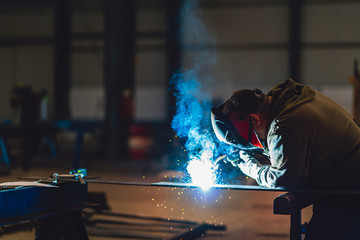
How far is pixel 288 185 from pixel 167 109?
39.5ft

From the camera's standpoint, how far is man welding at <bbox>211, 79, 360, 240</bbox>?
7.28ft

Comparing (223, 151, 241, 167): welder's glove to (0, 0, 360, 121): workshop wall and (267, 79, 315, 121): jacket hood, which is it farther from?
(0, 0, 360, 121): workshop wall

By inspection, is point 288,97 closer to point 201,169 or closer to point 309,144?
point 309,144

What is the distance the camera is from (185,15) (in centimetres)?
1439

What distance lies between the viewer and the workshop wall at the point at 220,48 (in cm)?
1345

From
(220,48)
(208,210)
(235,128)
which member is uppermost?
(220,48)

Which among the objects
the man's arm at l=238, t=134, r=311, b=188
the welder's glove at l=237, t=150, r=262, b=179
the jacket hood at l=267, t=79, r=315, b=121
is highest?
the jacket hood at l=267, t=79, r=315, b=121

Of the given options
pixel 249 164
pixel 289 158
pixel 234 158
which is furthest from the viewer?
pixel 234 158

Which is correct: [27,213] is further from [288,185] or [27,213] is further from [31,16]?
[31,16]

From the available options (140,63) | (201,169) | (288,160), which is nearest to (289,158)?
(288,160)

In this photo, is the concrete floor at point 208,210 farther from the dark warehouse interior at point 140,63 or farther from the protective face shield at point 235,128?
the dark warehouse interior at point 140,63

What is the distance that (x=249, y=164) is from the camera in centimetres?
263

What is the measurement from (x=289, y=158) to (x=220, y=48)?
12168 mm

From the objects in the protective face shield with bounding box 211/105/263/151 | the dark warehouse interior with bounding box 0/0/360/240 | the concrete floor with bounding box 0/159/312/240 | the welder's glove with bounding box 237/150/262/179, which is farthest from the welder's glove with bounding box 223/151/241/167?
the dark warehouse interior with bounding box 0/0/360/240
